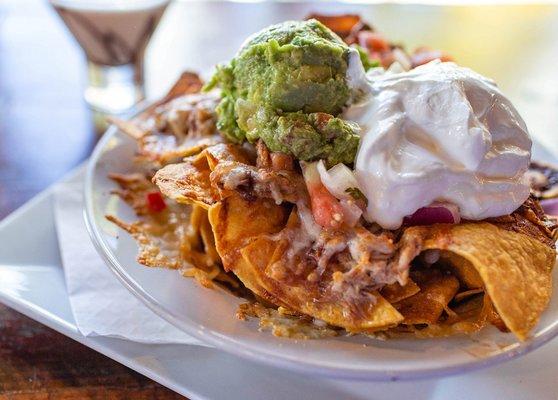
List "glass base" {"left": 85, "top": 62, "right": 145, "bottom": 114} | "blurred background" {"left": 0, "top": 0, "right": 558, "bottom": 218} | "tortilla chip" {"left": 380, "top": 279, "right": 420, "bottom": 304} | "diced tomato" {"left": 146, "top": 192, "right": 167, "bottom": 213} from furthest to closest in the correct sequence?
"glass base" {"left": 85, "top": 62, "right": 145, "bottom": 114} < "blurred background" {"left": 0, "top": 0, "right": 558, "bottom": 218} < "diced tomato" {"left": 146, "top": 192, "right": 167, "bottom": 213} < "tortilla chip" {"left": 380, "top": 279, "right": 420, "bottom": 304}

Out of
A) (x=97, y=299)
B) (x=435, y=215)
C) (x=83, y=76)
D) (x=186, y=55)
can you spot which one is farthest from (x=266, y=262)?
(x=186, y=55)

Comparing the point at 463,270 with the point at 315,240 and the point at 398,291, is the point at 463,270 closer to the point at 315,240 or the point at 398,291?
the point at 398,291

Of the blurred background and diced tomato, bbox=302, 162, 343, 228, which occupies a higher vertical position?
diced tomato, bbox=302, 162, 343, 228

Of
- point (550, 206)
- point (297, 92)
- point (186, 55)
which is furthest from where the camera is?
point (186, 55)

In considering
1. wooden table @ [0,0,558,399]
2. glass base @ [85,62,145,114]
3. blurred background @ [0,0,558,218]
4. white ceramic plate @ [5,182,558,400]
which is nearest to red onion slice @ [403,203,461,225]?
white ceramic plate @ [5,182,558,400]

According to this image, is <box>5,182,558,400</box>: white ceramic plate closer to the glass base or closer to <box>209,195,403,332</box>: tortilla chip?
<box>209,195,403,332</box>: tortilla chip

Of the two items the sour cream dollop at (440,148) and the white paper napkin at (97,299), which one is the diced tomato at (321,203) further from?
the white paper napkin at (97,299)

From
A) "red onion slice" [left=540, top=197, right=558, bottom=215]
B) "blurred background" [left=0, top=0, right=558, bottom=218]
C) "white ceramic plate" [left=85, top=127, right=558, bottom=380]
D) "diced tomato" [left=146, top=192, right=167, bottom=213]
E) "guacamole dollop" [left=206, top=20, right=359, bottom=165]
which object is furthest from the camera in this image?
"blurred background" [left=0, top=0, right=558, bottom=218]
